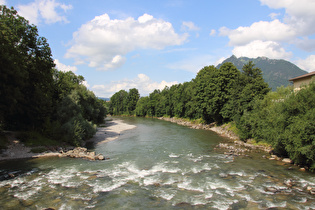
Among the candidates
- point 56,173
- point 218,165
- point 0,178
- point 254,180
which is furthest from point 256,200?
point 0,178

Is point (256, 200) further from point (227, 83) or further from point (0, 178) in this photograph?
point (227, 83)

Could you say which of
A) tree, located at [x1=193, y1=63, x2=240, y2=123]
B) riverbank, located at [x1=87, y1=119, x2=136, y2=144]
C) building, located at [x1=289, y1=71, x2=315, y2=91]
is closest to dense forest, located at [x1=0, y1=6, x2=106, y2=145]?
riverbank, located at [x1=87, y1=119, x2=136, y2=144]

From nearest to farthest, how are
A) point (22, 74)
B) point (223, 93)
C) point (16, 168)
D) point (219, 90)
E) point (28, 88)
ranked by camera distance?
point (16, 168), point (22, 74), point (28, 88), point (223, 93), point (219, 90)

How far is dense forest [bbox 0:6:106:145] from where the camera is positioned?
2602 centimetres

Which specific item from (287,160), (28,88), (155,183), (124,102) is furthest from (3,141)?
(124,102)

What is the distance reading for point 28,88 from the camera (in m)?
31.0

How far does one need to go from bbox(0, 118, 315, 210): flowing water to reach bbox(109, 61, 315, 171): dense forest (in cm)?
308

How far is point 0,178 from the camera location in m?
18.6

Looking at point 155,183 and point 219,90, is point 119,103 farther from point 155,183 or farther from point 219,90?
point 155,183

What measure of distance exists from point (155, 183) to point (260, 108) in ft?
88.2

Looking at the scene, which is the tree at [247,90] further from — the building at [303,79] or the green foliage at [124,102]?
the green foliage at [124,102]

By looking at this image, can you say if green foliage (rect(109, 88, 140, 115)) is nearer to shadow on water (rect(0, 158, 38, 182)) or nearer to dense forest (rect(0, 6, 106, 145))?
dense forest (rect(0, 6, 106, 145))

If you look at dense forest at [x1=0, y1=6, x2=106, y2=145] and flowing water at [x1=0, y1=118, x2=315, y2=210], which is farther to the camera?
dense forest at [x1=0, y1=6, x2=106, y2=145]

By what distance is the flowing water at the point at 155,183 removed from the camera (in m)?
14.3
